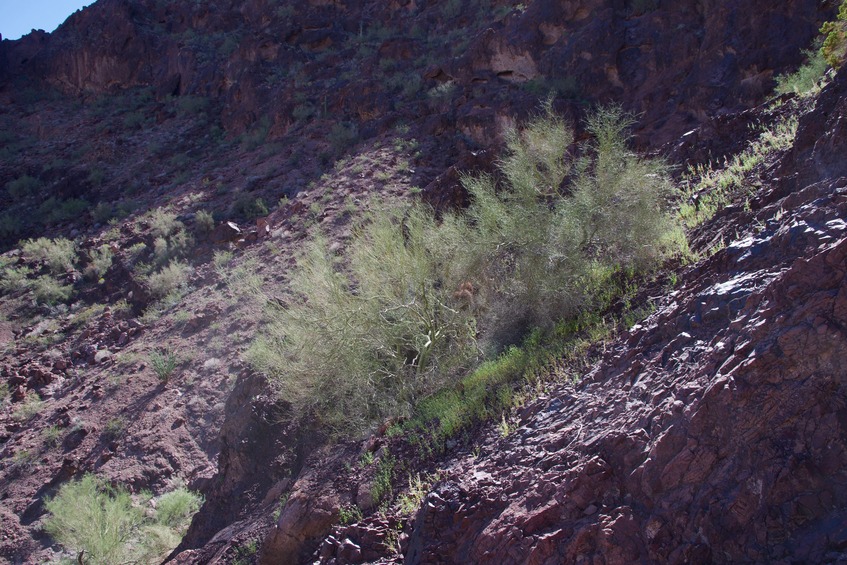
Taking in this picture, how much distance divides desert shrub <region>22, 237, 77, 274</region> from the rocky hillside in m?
0.09

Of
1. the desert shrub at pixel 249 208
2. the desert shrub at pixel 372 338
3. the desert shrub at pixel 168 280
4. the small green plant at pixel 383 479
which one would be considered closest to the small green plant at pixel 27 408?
the desert shrub at pixel 168 280

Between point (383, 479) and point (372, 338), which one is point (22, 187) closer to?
point (372, 338)

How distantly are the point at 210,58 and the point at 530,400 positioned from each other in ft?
81.9

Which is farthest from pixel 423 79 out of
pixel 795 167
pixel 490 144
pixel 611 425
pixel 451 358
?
pixel 611 425

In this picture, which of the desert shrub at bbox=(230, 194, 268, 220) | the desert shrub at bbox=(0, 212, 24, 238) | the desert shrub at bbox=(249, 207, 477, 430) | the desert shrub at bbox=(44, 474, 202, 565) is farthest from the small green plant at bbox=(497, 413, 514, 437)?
the desert shrub at bbox=(0, 212, 24, 238)

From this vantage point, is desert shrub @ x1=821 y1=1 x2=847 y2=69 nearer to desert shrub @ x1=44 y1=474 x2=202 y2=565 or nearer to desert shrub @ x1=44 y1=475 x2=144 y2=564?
desert shrub @ x1=44 y1=474 x2=202 y2=565

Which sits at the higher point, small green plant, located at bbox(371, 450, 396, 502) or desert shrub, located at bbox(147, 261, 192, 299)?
desert shrub, located at bbox(147, 261, 192, 299)

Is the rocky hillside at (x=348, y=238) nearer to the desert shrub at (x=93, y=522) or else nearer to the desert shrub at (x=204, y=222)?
the desert shrub at (x=204, y=222)

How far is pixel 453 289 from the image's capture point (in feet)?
33.9

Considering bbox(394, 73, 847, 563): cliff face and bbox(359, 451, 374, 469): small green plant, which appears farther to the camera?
bbox(359, 451, 374, 469): small green plant

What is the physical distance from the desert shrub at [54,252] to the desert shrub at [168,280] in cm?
395

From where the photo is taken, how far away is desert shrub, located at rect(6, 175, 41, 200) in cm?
2344

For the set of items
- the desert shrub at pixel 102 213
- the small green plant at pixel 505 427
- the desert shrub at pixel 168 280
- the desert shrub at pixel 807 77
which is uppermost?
the desert shrub at pixel 102 213

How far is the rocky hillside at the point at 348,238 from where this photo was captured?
12.9 ft
